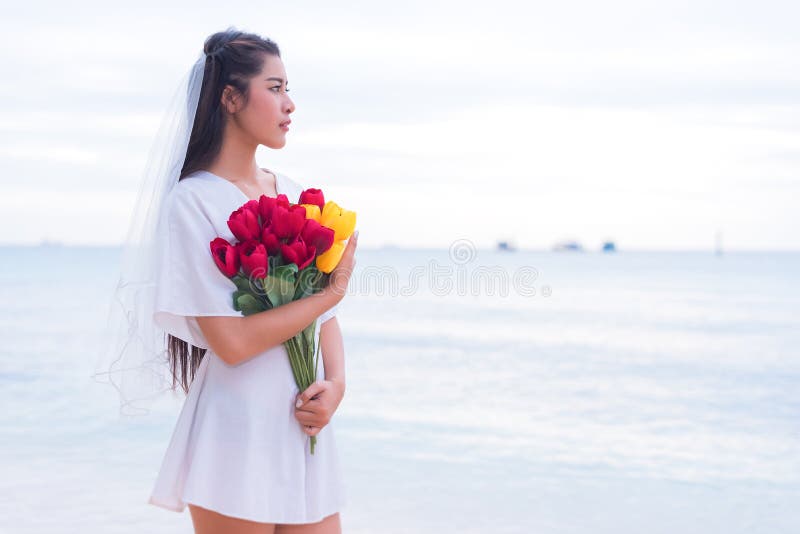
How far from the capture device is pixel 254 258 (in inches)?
68.6

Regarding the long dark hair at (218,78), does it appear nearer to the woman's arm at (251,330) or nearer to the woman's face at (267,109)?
the woman's face at (267,109)

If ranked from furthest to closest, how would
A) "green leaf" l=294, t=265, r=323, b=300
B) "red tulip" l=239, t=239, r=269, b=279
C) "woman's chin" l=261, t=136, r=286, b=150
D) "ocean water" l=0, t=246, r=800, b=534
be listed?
"ocean water" l=0, t=246, r=800, b=534 → "woman's chin" l=261, t=136, r=286, b=150 → "green leaf" l=294, t=265, r=323, b=300 → "red tulip" l=239, t=239, r=269, b=279

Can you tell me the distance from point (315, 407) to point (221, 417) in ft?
0.68

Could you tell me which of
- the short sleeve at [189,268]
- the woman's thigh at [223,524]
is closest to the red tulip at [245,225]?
the short sleeve at [189,268]

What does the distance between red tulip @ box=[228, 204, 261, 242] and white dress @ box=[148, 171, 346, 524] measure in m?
0.10

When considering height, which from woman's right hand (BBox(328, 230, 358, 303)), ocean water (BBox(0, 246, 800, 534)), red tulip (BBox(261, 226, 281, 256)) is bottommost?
ocean water (BBox(0, 246, 800, 534))

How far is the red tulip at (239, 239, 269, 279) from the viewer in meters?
1.74

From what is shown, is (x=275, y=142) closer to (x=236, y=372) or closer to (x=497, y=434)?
(x=236, y=372)

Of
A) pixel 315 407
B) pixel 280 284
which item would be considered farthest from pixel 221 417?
pixel 280 284

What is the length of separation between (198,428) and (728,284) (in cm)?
3273

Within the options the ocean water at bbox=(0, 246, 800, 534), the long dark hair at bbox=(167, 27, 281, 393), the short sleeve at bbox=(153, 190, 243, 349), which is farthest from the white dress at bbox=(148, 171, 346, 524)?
the ocean water at bbox=(0, 246, 800, 534)

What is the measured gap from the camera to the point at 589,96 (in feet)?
103

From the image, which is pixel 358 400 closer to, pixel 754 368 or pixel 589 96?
pixel 754 368

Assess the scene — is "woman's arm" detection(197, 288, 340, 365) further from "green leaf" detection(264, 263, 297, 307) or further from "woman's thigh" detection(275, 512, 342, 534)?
"woman's thigh" detection(275, 512, 342, 534)
